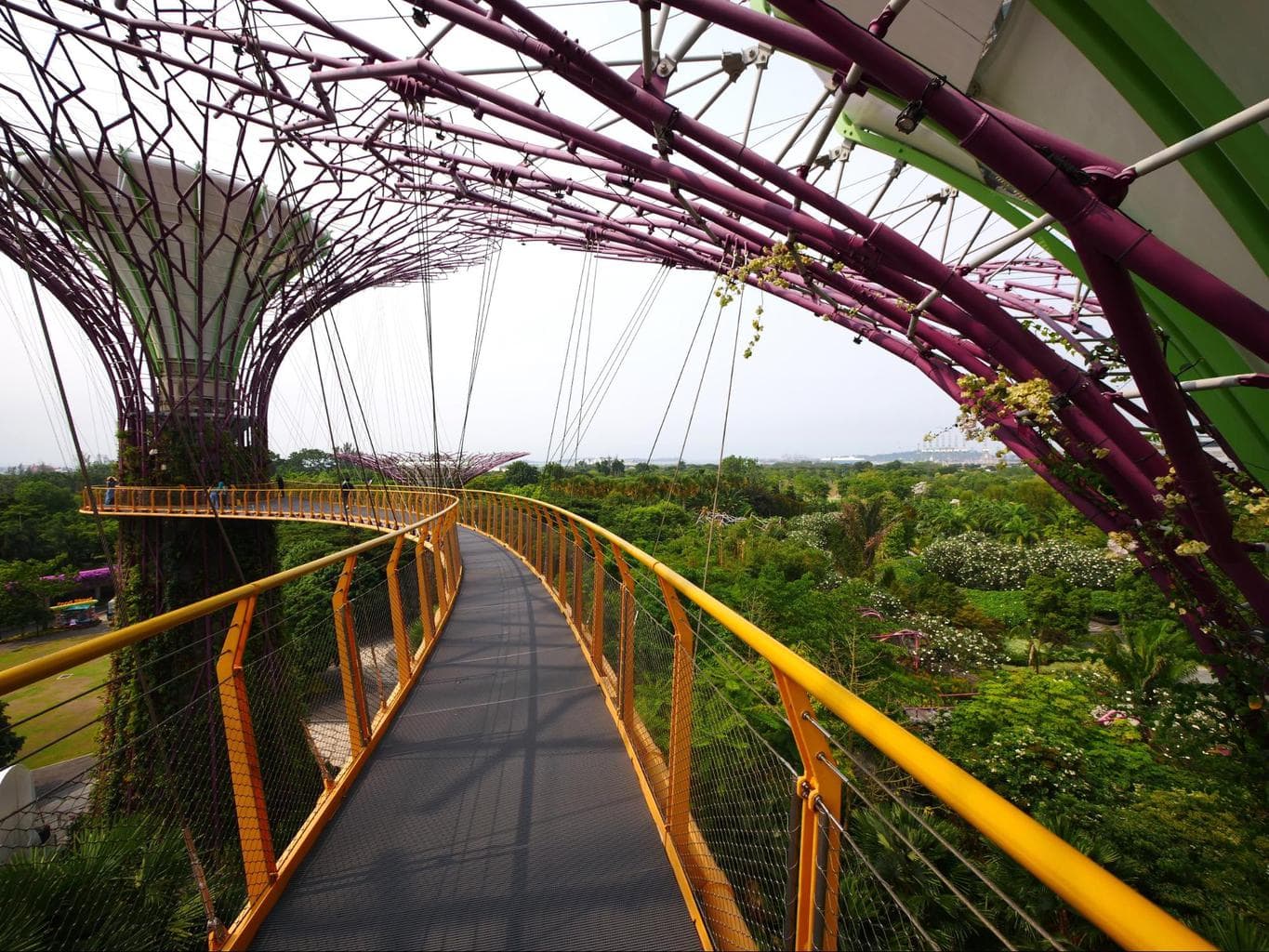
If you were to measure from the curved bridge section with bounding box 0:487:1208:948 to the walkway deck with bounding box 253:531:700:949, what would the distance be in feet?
0.03

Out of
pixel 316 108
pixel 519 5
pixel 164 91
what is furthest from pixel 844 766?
pixel 164 91

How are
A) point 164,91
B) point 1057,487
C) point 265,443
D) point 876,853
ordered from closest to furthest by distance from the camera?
1. point 876,853
2. point 1057,487
3. point 164,91
4. point 265,443

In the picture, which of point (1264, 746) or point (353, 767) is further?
point (1264, 746)

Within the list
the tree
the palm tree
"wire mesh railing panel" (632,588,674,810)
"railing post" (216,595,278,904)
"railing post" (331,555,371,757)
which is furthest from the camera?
the tree

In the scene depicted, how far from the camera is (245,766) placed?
2.37 metres

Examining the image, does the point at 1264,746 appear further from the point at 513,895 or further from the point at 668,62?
the point at 668,62

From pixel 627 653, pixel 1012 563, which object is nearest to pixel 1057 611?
pixel 1012 563

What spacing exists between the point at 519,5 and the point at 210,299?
1926 centimetres

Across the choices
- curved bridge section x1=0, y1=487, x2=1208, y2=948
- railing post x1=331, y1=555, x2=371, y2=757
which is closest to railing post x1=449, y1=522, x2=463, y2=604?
curved bridge section x1=0, y1=487, x2=1208, y2=948

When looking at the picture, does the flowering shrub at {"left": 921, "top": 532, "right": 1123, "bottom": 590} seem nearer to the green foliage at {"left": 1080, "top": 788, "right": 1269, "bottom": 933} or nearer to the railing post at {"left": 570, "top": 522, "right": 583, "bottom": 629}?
the green foliage at {"left": 1080, "top": 788, "right": 1269, "bottom": 933}

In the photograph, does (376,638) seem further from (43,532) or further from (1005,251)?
(43,532)

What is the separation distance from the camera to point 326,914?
2266 mm

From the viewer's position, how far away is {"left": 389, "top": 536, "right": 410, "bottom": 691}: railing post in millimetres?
4387

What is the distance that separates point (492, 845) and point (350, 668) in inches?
56.2
